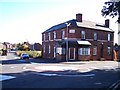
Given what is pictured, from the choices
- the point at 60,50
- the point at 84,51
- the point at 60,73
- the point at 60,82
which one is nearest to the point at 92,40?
the point at 84,51

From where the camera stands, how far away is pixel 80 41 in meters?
49.0

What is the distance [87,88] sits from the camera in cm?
1549

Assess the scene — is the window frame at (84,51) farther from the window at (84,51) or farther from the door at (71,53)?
the door at (71,53)

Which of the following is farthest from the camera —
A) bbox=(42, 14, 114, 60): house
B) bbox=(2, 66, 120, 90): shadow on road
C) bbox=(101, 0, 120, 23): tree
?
bbox=(42, 14, 114, 60): house

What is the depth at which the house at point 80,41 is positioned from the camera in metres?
48.5

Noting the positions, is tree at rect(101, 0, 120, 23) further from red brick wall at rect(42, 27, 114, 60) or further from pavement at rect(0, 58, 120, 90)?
red brick wall at rect(42, 27, 114, 60)

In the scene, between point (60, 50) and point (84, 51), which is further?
point (84, 51)

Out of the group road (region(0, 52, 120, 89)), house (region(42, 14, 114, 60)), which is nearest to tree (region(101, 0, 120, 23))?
road (region(0, 52, 120, 89))

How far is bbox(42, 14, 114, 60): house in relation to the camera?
48.5m

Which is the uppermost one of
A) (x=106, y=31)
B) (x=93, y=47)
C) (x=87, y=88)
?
(x=106, y=31)

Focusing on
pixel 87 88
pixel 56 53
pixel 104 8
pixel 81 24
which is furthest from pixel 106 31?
pixel 87 88

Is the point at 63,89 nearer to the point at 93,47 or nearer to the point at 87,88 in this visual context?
the point at 87,88

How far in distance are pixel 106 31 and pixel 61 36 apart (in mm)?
9865

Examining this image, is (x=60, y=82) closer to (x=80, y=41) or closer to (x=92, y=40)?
(x=80, y=41)
